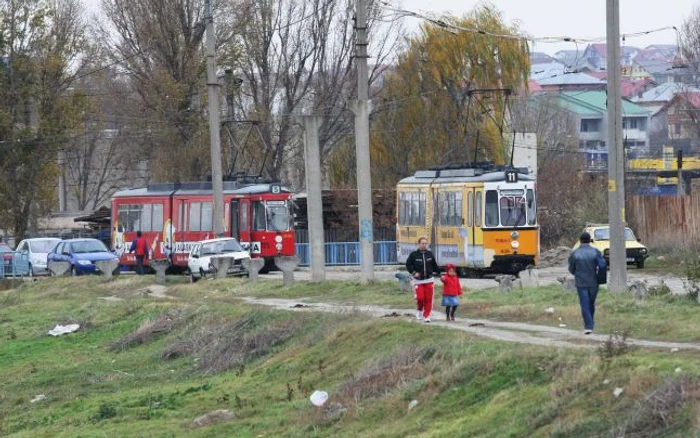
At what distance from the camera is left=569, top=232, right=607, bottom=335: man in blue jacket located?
66.1ft

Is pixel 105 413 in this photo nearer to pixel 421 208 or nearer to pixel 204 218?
pixel 421 208

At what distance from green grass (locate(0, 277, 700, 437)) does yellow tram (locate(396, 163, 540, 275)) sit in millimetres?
7114

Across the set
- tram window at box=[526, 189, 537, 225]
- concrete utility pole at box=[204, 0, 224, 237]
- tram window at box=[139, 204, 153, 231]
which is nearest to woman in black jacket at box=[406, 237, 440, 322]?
tram window at box=[526, 189, 537, 225]

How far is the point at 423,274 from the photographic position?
75.6ft

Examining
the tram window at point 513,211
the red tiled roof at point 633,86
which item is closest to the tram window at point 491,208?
the tram window at point 513,211

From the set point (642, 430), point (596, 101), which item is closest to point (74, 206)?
point (596, 101)

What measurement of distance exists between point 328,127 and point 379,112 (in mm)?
5136

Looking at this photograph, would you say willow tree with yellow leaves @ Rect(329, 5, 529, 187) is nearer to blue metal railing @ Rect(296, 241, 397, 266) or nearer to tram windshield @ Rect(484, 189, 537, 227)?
blue metal railing @ Rect(296, 241, 397, 266)

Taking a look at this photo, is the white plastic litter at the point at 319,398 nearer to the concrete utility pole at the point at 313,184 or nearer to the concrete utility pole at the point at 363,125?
the concrete utility pole at the point at 363,125

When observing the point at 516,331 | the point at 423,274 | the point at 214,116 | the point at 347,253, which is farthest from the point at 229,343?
the point at 347,253

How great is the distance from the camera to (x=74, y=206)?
95.6 meters

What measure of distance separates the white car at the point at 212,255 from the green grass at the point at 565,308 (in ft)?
33.3

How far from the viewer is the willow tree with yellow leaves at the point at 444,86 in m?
61.3

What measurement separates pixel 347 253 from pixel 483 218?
18.9m
